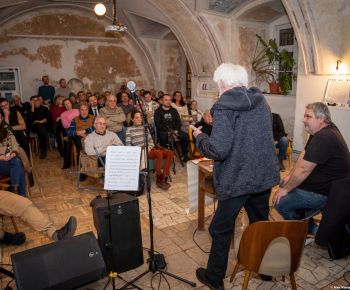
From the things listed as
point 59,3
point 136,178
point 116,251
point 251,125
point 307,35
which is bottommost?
point 116,251

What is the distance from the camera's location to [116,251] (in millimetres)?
2627

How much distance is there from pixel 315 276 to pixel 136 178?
1.67m

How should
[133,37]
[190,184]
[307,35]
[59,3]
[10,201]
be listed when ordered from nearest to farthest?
[10,201] → [190,184] → [307,35] → [59,3] → [133,37]

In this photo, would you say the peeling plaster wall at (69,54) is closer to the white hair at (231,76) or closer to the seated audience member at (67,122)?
the seated audience member at (67,122)

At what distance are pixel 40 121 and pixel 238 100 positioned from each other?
6007mm

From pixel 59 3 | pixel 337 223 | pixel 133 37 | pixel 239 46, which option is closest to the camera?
pixel 337 223

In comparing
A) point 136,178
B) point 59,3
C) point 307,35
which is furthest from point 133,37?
point 136,178

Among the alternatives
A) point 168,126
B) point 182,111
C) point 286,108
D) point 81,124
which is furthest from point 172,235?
point 286,108

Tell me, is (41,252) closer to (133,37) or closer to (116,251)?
(116,251)

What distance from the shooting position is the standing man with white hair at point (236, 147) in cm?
200

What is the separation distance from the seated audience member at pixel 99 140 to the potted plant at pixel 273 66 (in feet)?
13.8

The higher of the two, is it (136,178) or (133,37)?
(133,37)

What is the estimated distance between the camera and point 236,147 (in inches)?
80.0

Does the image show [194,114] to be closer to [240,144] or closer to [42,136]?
[42,136]
